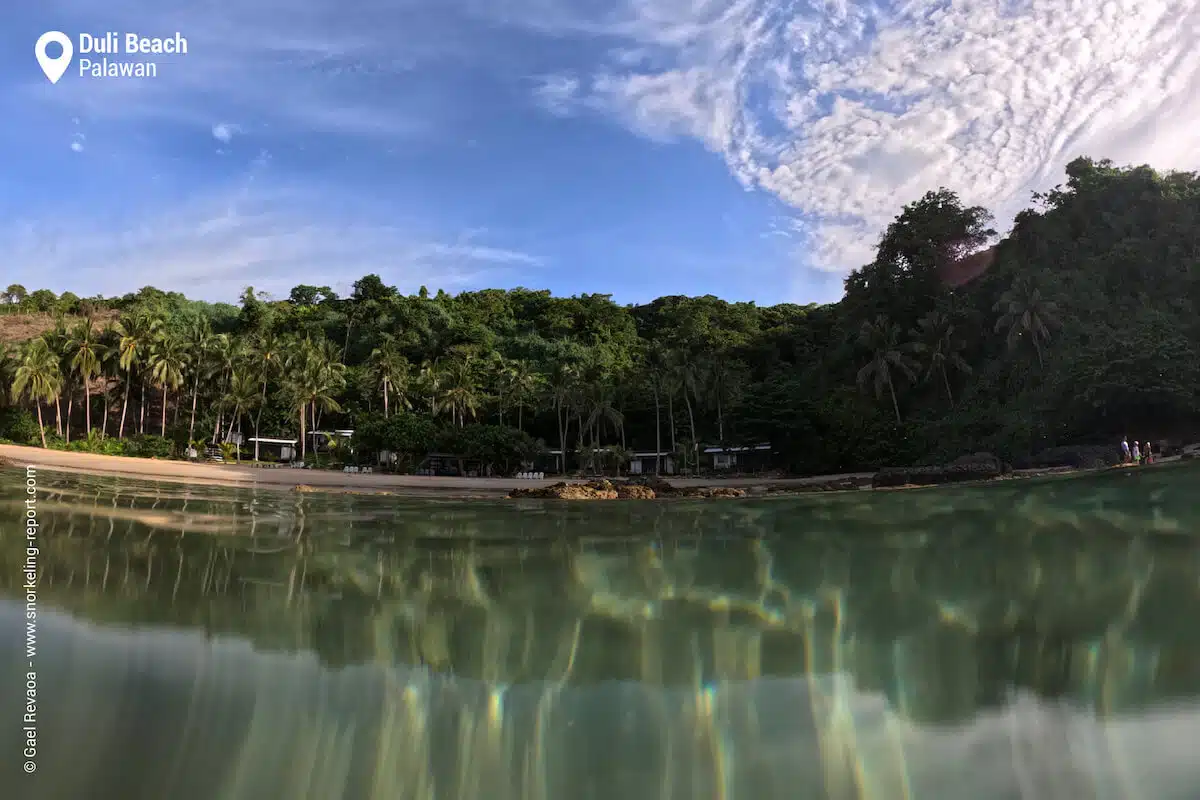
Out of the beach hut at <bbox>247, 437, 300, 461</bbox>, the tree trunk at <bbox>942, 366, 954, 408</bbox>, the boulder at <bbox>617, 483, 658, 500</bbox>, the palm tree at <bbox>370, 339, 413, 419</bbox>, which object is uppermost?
the palm tree at <bbox>370, 339, 413, 419</bbox>

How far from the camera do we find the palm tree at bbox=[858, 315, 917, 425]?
41.9m

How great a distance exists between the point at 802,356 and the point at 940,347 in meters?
13.3

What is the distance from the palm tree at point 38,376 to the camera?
36312 mm

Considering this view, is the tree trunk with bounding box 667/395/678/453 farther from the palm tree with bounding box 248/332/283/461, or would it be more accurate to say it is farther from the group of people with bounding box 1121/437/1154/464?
the palm tree with bounding box 248/332/283/461

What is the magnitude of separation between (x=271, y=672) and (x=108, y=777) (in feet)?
4.81

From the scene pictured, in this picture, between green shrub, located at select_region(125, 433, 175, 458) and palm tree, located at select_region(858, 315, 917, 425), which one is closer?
green shrub, located at select_region(125, 433, 175, 458)

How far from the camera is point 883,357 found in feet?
141

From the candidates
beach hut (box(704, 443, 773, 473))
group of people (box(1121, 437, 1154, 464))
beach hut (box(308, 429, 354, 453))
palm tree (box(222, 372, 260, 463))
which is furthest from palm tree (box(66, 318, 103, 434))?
group of people (box(1121, 437, 1154, 464))

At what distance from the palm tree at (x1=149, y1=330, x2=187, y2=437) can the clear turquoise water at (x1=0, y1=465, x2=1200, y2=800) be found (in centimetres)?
3621

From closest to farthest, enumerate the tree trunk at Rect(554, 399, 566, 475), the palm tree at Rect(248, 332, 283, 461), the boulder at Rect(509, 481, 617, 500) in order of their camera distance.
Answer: the boulder at Rect(509, 481, 617, 500) → the tree trunk at Rect(554, 399, 566, 475) → the palm tree at Rect(248, 332, 283, 461)

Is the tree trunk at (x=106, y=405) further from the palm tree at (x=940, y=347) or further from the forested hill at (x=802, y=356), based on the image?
the palm tree at (x=940, y=347)

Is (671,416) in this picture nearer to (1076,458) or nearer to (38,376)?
(1076,458)

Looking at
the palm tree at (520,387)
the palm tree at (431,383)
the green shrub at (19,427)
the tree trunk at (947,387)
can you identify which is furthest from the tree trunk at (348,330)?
the tree trunk at (947,387)

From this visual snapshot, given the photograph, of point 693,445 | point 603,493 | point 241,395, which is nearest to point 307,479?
point 241,395
